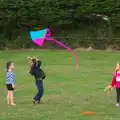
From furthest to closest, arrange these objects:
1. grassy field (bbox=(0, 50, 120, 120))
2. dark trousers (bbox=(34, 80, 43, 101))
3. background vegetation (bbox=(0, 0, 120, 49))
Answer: background vegetation (bbox=(0, 0, 120, 49)) < dark trousers (bbox=(34, 80, 43, 101)) < grassy field (bbox=(0, 50, 120, 120))

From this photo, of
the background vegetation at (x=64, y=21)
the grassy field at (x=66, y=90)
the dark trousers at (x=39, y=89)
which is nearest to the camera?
the grassy field at (x=66, y=90)

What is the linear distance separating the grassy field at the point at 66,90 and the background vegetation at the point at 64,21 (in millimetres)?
4509

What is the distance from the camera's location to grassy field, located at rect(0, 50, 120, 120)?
12.3 metres

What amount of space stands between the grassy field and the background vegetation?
14.8ft

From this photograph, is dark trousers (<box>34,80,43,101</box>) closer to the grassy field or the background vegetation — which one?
the grassy field

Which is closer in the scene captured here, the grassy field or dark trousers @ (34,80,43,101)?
the grassy field

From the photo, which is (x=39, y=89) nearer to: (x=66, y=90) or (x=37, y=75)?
(x=37, y=75)

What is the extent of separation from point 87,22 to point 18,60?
30.2ft

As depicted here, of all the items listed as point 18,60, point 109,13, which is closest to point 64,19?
point 109,13

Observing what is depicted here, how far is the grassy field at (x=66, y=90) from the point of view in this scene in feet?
40.3

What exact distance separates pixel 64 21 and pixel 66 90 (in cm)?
1970

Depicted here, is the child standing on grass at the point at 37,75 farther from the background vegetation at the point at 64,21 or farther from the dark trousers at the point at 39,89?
the background vegetation at the point at 64,21

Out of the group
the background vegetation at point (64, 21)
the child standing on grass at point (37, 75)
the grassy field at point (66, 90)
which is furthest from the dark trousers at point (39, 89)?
the background vegetation at point (64, 21)

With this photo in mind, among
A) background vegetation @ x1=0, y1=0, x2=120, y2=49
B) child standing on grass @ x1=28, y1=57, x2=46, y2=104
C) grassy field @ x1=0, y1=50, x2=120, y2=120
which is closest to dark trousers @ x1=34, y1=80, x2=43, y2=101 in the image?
child standing on grass @ x1=28, y1=57, x2=46, y2=104
